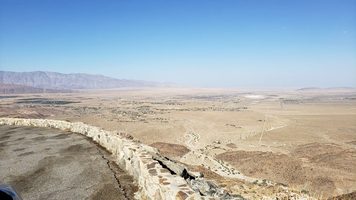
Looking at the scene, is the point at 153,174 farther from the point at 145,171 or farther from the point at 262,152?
the point at 262,152

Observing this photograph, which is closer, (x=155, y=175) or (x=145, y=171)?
(x=155, y=175)

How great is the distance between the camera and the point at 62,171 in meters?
12.1

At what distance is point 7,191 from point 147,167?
503cm

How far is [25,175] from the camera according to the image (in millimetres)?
11719

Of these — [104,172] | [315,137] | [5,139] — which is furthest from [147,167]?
[315,137]

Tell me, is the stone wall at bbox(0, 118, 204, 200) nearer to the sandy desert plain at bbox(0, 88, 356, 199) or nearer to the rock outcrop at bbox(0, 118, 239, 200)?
the rock outcrop at bbox(0, 118, 239, 200)

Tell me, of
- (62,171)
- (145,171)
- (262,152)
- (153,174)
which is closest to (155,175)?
(153,174)

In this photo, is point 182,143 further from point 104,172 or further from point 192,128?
point 104,172

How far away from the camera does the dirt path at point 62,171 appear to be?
10.0 metres

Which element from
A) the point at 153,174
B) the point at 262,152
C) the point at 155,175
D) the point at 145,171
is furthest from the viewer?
the point at 262,152

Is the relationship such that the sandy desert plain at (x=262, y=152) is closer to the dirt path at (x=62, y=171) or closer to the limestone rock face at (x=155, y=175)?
the limestone rock face at (x=155, y=175)

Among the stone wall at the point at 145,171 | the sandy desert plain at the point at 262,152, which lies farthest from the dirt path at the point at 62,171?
the sandy desert plain at the point at 262,152

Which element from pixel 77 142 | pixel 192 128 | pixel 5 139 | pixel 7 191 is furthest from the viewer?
pixel 192 128

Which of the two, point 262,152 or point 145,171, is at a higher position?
point 145,171
